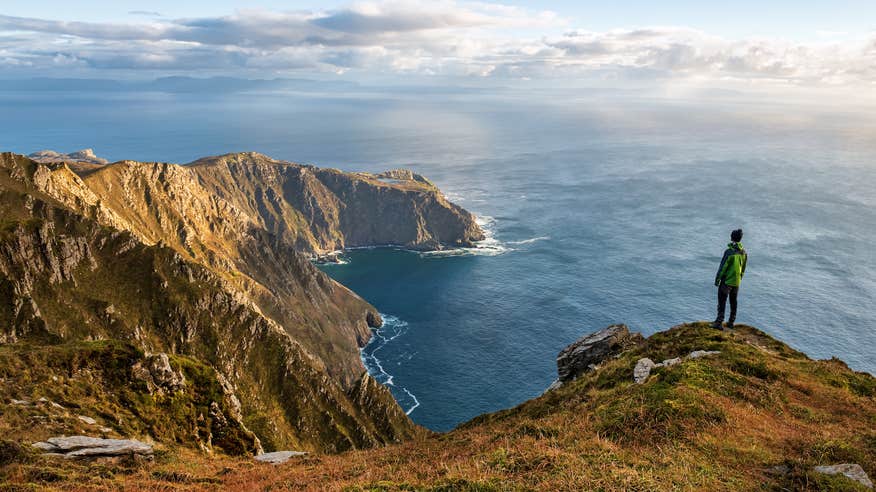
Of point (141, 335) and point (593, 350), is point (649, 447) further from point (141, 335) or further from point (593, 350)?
point (141, 335)

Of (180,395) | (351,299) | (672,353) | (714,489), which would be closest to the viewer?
(714,489)

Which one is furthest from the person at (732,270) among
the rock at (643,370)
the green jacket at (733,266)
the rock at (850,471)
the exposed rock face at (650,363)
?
the rock at (850,471)

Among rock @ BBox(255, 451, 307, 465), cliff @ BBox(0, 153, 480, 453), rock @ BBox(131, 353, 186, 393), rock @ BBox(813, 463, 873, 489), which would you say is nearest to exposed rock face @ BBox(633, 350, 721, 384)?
rock @ BBox(813, 463, 873, 489)

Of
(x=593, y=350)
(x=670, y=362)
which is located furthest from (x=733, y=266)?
(x=593, y=350)

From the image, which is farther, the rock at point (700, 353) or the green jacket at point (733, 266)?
the green jacket at point (733, 266)

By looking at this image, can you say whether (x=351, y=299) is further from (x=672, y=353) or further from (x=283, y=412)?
(x=672, y=353)

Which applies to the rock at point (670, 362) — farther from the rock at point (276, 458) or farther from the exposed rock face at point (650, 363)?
the rock at point (276, 458)

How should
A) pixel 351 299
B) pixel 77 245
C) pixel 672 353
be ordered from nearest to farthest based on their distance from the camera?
pixel 672 353 → pixel 77 245 → pixel 351 299

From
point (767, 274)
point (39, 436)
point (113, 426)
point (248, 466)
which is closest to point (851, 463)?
point (248, 466)
